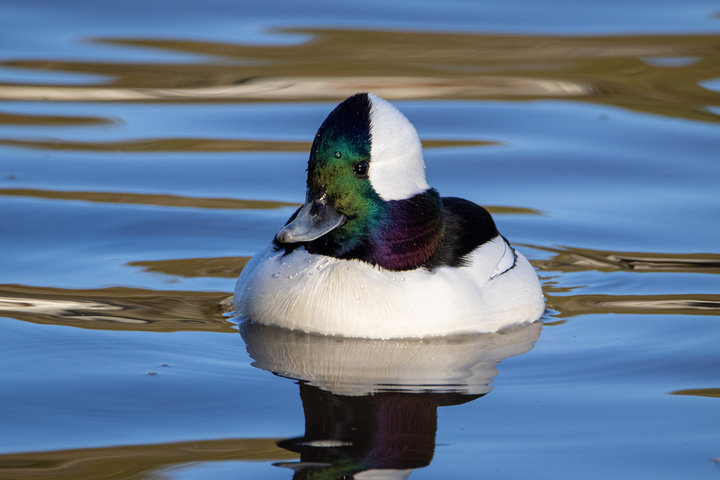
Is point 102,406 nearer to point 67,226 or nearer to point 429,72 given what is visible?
point 67,226

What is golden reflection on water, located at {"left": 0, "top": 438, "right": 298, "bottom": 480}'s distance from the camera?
545 centimetres

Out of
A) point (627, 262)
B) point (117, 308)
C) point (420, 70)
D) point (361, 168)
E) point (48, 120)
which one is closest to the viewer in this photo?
point (361, 168)

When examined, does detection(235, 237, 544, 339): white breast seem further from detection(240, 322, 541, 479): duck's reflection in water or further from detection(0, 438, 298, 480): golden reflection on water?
detection(0, 438, 298, 480): golden reflection on water

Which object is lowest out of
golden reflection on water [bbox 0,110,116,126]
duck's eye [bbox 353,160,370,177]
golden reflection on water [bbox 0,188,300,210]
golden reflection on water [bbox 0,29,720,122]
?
duck's eye [bbox 353,160,370,177]

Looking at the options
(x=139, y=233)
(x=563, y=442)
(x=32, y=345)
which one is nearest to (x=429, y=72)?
(x=139, y=233)

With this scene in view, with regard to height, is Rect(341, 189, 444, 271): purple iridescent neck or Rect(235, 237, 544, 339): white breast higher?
Rect(341, 189, 444, 271): purple iridescent neck

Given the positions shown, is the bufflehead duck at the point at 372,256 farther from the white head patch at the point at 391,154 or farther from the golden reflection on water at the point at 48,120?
the golden reflection on water at the point at 48,120

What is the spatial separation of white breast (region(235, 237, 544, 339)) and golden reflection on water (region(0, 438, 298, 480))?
1.65 meters

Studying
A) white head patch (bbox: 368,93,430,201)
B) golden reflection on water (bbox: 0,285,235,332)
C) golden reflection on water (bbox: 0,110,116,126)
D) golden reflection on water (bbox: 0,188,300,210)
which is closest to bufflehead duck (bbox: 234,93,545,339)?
white head patch (bbox: 368,93,430,201)

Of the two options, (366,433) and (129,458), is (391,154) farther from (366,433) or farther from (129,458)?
(129,458)

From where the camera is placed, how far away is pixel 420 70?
14648 millimetres

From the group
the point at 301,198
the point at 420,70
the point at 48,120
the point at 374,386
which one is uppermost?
the point at 420,70

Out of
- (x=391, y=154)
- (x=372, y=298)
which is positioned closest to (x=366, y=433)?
(x=372, y=298)

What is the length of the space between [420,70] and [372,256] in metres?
7.58
